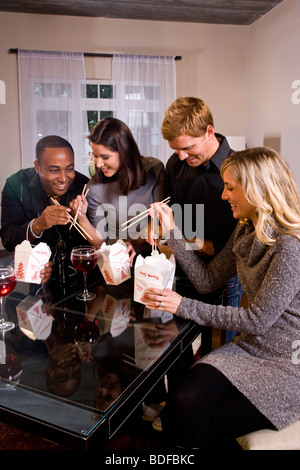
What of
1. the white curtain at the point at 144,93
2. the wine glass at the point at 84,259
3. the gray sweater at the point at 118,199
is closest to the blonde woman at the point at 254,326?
the wine glass at the point at 84,259

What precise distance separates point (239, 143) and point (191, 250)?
10.5ft

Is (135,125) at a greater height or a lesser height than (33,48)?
lesser

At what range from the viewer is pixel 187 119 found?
5.95ft

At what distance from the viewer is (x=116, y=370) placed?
0.96 metres

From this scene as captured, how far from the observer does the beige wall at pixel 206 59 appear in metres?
Answer: 4.19

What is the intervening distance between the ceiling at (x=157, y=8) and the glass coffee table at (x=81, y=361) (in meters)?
3.66

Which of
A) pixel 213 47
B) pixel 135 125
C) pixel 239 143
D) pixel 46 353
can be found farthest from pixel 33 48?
pixel 46 353

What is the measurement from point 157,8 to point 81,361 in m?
4.21

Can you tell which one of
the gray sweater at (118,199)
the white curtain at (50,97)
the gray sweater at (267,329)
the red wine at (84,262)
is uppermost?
Answer: the white curtain at (50,97)

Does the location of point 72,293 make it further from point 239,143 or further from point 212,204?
point 239,143

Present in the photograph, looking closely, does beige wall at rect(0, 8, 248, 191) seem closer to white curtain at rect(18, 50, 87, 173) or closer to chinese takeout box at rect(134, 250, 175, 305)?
white curtain at rect(18, 50, 87, 173)

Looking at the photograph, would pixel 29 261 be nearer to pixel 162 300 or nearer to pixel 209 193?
pixel 162 300

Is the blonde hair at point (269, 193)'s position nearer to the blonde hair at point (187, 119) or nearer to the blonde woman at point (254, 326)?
the blonde woman at point (254, 326)

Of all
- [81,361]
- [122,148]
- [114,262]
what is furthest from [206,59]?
[81,361]
